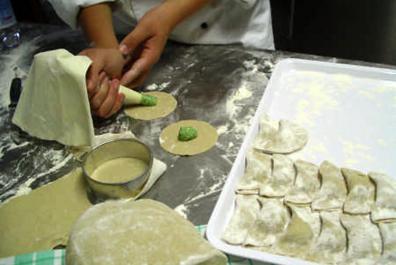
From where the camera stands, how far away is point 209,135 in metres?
1.14

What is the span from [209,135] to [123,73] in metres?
0.37

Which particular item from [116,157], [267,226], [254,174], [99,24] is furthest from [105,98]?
[267,226]

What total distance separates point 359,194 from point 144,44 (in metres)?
0.79

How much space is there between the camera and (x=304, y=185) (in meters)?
0.96

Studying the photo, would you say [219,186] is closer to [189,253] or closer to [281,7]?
[189,253]

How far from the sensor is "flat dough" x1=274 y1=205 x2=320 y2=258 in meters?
0.84

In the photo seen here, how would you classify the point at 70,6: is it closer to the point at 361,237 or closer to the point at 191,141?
the point at 191,141

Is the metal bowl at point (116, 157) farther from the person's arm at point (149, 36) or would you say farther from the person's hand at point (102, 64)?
the person's arm at point (149, 36)

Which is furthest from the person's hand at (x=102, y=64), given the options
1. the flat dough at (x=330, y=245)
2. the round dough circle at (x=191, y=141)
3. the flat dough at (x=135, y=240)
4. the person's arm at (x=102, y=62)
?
the flat dough at (x=330, y=245)

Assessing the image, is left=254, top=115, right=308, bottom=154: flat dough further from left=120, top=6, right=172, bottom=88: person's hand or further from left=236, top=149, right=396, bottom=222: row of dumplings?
left=120, top=6, right=172, bottom=88: person's hand

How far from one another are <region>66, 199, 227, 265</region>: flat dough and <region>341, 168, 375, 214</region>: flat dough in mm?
320

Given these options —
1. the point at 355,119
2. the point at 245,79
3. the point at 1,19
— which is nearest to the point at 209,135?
the point at 245,79

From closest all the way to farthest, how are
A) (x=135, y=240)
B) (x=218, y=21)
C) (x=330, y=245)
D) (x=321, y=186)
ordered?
(x=135, y=240), (x=330, y=245), (x=321, y=186), (x=218, y=21)

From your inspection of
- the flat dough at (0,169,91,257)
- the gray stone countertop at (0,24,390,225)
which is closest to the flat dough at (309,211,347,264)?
the gray stone countertop at (0,24,390,225)
